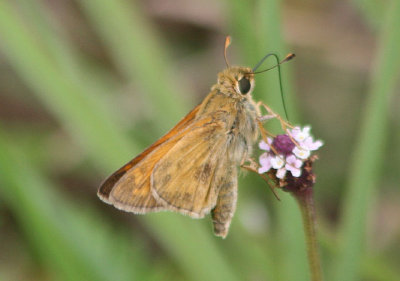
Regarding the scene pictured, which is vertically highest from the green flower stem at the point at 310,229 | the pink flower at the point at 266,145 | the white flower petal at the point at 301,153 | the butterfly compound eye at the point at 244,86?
the butterfly compound eye at the point at 244,86

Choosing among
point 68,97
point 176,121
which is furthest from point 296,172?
point 68,97

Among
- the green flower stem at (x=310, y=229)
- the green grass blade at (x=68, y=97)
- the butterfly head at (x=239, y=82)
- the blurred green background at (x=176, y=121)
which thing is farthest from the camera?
the green grass blade at (x=68, y=97)

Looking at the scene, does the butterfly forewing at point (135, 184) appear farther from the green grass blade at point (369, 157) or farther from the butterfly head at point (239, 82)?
the green grass blade at point (369, 157)

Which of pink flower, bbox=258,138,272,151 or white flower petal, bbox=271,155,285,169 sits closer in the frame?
white flower petal, bbox=271,155,285,169

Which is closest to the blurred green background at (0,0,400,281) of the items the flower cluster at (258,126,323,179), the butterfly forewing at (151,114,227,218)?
the butterfly forewing at (151,114,227,218)

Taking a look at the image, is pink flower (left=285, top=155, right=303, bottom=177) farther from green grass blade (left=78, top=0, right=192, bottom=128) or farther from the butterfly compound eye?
green grass blade (left=78, top=0, right=192, bottom=128)

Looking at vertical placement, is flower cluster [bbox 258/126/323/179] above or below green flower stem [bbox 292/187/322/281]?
above

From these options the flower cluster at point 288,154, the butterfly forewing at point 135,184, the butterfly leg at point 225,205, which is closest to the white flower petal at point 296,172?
the flower cluster at point 288,154
